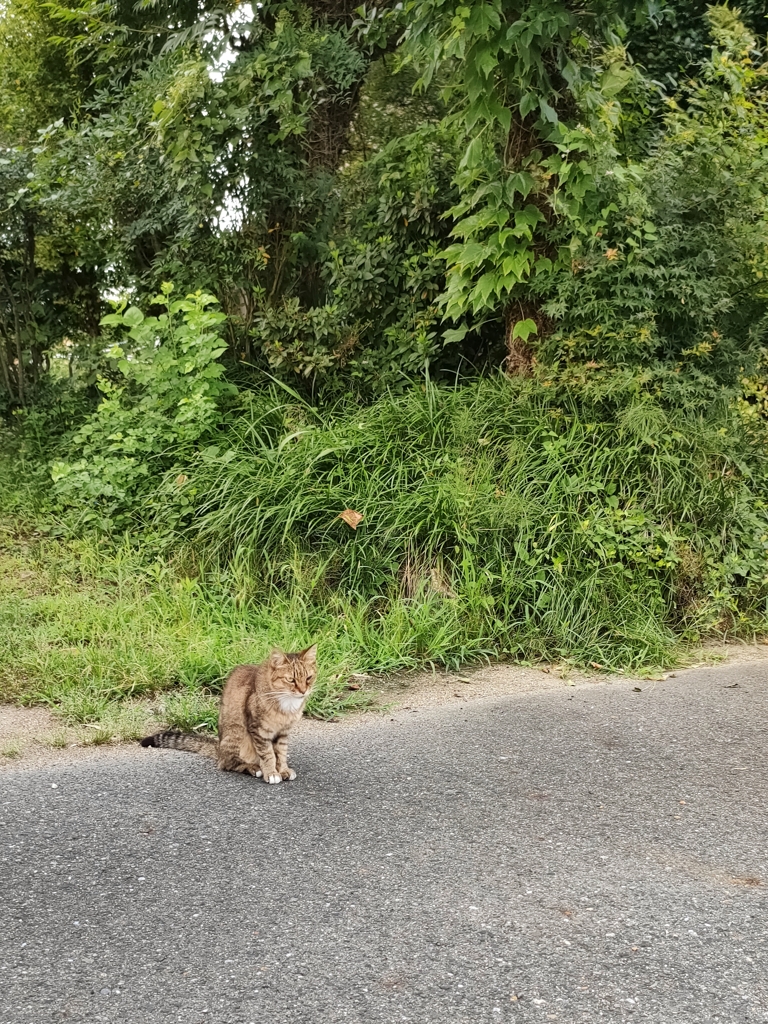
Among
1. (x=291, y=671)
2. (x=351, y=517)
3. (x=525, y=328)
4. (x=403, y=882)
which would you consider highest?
(x=525, y=328)

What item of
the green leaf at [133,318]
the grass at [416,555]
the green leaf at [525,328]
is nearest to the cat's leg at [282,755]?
the grass at [416,555]

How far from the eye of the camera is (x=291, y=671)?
11.5 ft

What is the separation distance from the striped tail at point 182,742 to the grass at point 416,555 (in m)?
0.51

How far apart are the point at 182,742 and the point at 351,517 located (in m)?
2.18

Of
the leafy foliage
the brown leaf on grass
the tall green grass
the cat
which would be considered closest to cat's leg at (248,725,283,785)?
the cat

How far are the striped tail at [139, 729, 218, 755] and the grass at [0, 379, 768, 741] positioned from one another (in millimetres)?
509

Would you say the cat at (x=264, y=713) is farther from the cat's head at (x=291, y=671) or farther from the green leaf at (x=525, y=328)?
the green leaf at (x=525, y=328)

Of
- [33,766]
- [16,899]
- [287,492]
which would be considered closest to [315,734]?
[33,766]

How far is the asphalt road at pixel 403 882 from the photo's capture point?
222cm

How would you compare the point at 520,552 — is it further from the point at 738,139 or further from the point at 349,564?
the point at 738,139

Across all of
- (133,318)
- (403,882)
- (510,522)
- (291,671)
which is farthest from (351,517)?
(403,882)

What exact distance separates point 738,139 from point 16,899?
6739 mm

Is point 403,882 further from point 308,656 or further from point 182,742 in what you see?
point 182,742

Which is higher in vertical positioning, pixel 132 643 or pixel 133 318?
pixel 133 318
